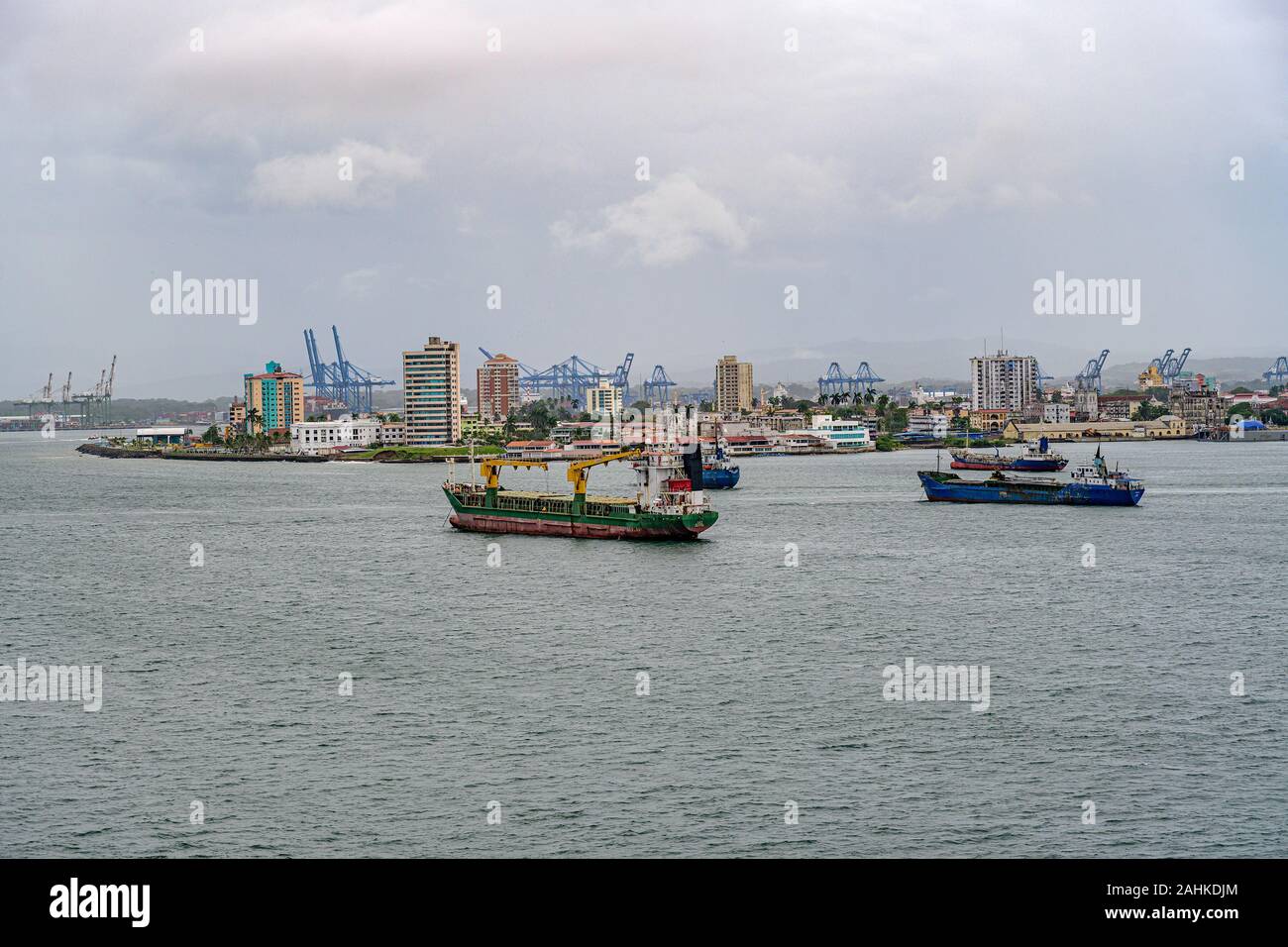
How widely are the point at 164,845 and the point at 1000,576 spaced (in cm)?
1149

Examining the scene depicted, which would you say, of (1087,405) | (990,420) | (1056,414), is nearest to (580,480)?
(990,420)

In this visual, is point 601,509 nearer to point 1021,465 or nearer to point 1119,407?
point 1021,465

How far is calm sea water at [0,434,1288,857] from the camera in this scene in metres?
6.38

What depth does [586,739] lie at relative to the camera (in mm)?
7902

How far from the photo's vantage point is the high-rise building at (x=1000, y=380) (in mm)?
100062

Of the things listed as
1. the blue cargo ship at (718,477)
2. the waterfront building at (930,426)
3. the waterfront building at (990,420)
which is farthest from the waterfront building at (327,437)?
the waterfront building at (990,420)

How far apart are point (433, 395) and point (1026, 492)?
39.9 m

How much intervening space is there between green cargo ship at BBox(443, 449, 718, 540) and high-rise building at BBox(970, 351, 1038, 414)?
82477 millimetres

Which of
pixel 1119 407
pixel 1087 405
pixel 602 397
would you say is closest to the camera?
pixel 1087 405

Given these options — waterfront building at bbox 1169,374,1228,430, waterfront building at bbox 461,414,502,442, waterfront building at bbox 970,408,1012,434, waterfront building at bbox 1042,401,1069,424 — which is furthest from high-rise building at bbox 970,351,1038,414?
waterfront building at bbox 461,414,502,442

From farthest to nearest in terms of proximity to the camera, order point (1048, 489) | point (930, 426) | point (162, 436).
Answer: point (162, 436) < point (930, 426) < point (1048, 489)

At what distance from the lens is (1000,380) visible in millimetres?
100938

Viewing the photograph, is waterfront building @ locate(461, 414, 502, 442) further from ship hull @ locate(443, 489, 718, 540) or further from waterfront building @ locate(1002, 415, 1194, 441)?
ship hull @ locate(443, 489, 718, 540)
